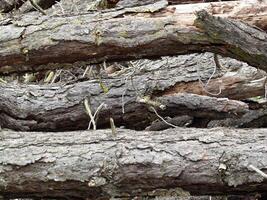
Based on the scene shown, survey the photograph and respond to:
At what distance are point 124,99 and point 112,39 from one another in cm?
34

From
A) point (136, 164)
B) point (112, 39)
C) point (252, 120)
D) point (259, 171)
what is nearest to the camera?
point (259, 171)

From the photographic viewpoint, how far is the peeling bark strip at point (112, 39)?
79.0 inches

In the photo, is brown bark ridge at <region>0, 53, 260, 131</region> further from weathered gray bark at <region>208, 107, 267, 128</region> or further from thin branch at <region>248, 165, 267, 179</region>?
thin branch at <region>248, 165, 267, 179</region>

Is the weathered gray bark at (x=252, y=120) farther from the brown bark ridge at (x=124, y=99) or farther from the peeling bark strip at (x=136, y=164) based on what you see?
the peeling bark strip at (x=136, y=164)

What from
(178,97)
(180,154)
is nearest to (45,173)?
(180,154)

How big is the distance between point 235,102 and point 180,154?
481mm

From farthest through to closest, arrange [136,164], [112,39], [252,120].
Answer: [252,120], [112,39], [136,164]

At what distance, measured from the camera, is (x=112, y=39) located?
7.02ft

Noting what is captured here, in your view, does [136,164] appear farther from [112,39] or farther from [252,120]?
[252,120]

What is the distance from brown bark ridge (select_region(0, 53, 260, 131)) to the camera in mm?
2324

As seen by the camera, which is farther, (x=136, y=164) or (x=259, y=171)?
(x=136, y=164)

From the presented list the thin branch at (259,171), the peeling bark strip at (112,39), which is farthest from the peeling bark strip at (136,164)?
the peeling bark strip at (112,39)

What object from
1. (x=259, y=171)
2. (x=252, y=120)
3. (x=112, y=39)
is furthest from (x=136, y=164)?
(x=252, y=120)

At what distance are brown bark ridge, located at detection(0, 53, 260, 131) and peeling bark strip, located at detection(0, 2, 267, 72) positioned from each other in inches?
7.6
